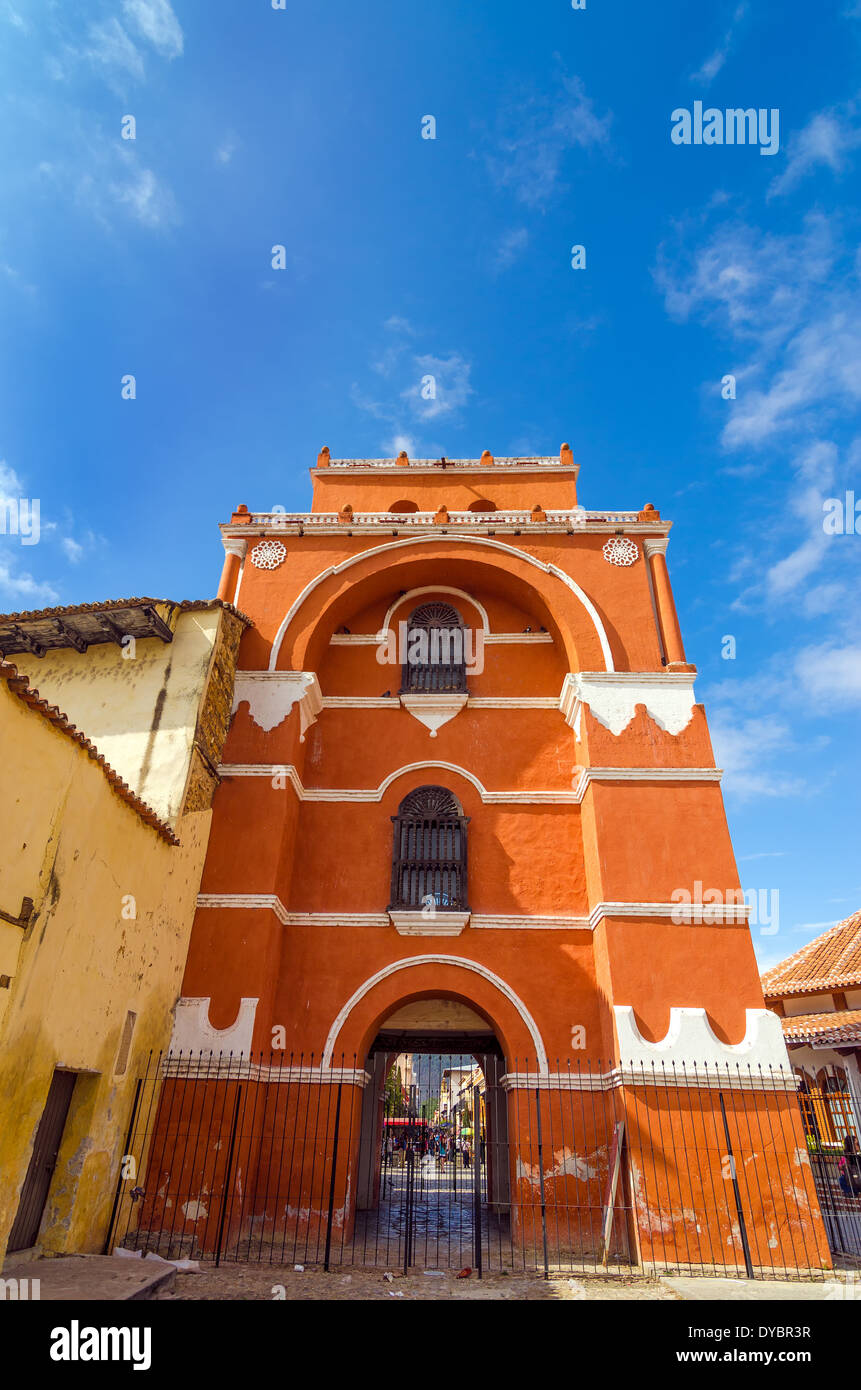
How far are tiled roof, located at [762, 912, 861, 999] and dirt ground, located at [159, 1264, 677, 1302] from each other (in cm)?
881

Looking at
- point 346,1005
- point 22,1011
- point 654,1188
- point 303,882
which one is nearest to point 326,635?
point 303,882

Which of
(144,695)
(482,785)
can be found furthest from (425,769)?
(144,695)

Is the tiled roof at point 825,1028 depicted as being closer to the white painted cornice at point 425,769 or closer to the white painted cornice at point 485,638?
the white painted cornice at point 425,769

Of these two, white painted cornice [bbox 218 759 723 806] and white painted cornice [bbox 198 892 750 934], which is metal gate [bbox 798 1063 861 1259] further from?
white painted cornice [bbox 218 759 723 806]

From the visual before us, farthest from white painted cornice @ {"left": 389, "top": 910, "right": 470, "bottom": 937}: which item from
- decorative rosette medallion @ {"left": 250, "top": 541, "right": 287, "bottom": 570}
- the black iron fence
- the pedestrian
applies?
the pedestrian

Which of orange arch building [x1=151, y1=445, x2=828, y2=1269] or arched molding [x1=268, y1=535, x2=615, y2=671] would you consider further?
Result: arched molding [x1=268, y1=535, x2=615, y2=671]

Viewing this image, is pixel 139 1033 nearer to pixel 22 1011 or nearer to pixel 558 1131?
pixel 22 1011

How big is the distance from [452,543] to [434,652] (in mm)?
1924

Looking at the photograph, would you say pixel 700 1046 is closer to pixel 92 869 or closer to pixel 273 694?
pixel 92 869

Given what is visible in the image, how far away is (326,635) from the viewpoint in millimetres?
13789

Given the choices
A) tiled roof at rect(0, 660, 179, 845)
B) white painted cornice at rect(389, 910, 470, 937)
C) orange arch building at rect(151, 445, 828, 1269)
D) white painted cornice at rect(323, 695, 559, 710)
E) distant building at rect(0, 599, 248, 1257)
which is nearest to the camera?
tiled roof at rect(0, 660, 179, 845)

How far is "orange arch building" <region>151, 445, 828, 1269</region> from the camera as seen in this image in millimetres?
9922

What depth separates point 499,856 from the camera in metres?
12.3
